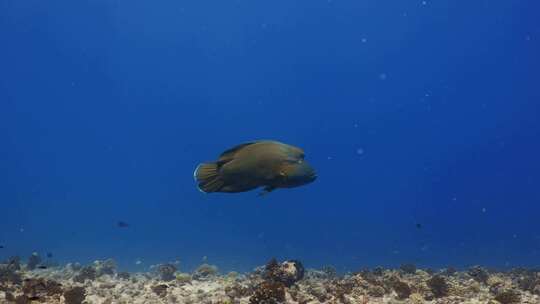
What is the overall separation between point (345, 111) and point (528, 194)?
55.8 m

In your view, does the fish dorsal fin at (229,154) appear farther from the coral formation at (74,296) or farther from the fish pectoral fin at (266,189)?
the coral formation at (74,296)

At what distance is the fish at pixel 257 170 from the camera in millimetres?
7414

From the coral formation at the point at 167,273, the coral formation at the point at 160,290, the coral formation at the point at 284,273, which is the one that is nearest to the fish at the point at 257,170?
the coral formation at the point at 284,273

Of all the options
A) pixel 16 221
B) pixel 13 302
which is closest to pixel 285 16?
pixel 16 221

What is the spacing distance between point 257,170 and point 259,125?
135m

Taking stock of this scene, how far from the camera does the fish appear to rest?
7.41m

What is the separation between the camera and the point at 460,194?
13875cm

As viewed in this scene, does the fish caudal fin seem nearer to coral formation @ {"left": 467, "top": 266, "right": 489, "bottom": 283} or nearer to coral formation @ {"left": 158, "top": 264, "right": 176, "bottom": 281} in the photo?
coral formation @ {"left": 467, "top": 266, "right": 489, "bottom": 283}

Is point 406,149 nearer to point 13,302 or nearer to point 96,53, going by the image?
point 96,53

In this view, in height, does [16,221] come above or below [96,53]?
below

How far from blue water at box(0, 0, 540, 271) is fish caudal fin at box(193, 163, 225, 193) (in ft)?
203

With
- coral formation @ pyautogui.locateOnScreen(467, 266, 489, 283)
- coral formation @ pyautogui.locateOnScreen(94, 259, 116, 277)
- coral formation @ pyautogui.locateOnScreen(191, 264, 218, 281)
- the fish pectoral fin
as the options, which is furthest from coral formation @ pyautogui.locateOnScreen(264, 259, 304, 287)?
coral formation @ pyautogui.locateOnScreen(94, 259, 116, 277)

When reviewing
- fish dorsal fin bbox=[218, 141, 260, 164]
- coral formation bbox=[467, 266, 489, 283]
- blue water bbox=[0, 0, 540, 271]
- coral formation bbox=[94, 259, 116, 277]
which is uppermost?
blue water bbox=[0, 0, 540, 271]

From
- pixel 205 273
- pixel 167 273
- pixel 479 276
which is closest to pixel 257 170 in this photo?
pixel 479 276
